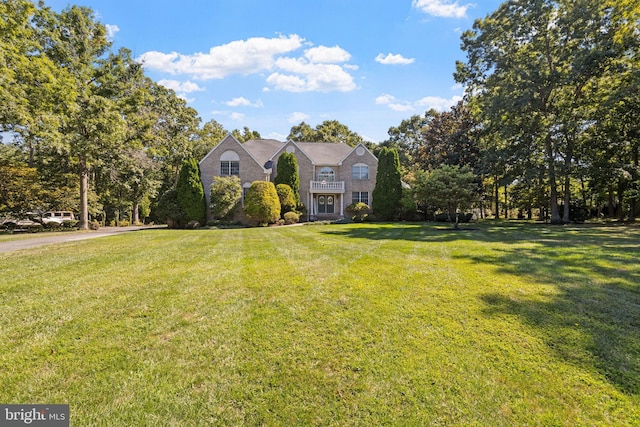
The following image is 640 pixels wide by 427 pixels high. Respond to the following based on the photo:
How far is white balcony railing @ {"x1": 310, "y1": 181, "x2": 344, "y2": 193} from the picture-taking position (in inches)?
1105

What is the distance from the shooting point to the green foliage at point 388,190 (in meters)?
26.3

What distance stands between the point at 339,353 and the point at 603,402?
2.25 m

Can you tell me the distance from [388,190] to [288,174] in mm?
8968

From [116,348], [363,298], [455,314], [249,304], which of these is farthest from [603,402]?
[116,348]

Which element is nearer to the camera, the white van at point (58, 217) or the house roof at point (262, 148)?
the white van at point (58, 217)

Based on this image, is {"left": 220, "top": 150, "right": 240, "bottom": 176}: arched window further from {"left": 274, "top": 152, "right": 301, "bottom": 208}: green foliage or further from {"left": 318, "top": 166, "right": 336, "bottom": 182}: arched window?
{"left": 318, "top": 166, "right": 336, "bottom": 182}: arched window

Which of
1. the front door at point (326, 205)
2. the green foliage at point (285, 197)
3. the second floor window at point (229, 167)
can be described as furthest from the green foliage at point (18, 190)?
the front door at point (326, 205)

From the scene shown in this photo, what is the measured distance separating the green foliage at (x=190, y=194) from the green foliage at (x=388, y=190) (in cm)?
1455

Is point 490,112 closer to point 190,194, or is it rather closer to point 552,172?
point 552,172

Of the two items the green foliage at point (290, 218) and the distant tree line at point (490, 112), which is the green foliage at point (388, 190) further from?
the green foliage at point (290, 218)

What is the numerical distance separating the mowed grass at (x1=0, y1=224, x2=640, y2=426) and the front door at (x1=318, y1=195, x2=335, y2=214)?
2358cm

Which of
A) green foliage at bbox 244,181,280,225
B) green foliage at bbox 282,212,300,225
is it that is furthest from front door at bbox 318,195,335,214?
green foliage at bbox 244,181,280,225

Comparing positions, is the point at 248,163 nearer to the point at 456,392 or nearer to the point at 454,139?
the point at 454,139

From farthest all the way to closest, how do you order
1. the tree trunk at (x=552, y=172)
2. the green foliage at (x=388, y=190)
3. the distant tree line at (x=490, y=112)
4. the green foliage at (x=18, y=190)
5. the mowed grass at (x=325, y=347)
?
the green foliage at (x=388, y=190), the tree trunk at (x=552, y=172), the green foliage at (x=18, y=190), the distant tree line at (x=490, y=112), the mowed grass at (x=325, y=347)
